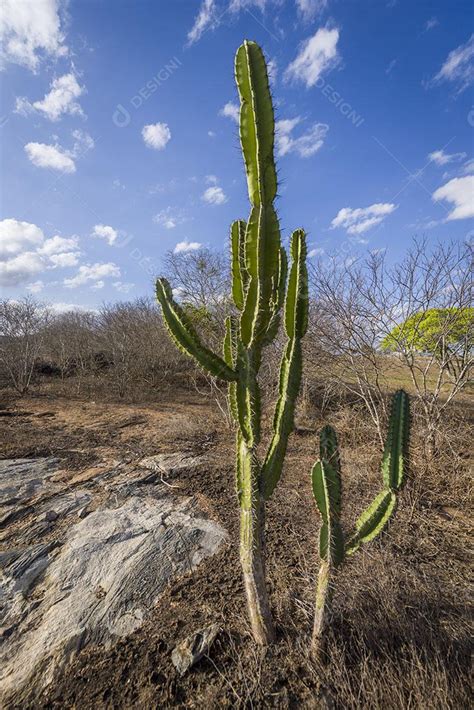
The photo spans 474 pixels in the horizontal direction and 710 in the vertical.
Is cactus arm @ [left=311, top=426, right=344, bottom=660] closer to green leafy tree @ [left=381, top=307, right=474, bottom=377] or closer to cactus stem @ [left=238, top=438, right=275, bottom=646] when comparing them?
cactus stem @ [left=238, top=438, right=275, bottom=646]

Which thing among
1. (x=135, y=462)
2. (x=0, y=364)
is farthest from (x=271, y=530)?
(x=0, y=364)

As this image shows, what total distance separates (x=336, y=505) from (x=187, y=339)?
1.21m

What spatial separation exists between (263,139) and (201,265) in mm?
11732

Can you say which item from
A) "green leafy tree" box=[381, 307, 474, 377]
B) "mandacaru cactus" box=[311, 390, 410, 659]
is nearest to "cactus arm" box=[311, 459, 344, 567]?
"mandacaru cactus" box=[311, 390, 410, 659]

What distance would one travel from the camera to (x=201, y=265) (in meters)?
13.0

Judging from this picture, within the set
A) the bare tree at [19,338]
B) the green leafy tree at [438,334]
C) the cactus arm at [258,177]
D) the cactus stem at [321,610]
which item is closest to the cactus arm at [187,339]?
the cactus arm at [258,177]

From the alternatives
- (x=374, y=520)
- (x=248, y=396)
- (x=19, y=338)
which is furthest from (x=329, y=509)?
(x=19, y=338)

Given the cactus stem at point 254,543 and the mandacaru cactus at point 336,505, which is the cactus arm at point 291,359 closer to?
the cactus stem at point 254,543

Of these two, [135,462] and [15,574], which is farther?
[135,462]

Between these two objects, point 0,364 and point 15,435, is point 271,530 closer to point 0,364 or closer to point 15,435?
point 15,435

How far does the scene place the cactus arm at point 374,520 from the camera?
5.62 feet

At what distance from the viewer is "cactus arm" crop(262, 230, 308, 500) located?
5.57 ft

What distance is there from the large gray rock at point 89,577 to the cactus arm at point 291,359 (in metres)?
1.47

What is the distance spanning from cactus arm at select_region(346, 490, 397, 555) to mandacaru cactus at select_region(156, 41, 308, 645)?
0.52m
